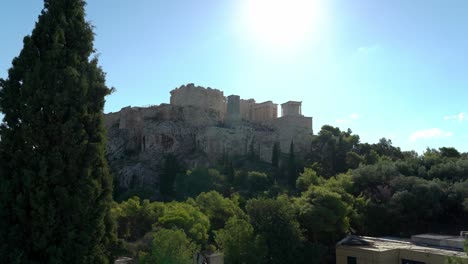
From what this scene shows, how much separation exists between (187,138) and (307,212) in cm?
3337

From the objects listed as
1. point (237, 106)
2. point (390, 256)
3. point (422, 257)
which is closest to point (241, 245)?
point (390, 256)

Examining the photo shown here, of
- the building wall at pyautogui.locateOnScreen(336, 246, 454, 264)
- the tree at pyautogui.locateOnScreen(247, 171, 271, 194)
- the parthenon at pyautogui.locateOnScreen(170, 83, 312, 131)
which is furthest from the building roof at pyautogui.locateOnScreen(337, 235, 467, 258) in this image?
the parthenon at pyautogui.locateOnScreen(170, 83, 312, 131)

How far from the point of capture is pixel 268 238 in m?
16.8

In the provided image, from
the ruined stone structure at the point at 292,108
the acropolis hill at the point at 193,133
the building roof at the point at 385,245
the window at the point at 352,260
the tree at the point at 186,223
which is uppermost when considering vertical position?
the ruined stone structure at the point at 292,108

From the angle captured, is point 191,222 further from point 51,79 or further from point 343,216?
point 51,79

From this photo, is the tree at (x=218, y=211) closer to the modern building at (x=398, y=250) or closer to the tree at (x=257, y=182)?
the modern building at (x=398, y=250)

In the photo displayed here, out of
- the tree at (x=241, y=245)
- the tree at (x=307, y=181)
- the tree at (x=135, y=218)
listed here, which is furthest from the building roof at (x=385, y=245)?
the tree at (x=307, y=181)

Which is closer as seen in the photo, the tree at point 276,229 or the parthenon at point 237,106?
the tree at point 276,229

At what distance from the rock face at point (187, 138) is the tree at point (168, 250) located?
31946mm

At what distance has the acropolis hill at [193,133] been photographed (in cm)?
4906

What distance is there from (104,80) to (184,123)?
42.2 meters

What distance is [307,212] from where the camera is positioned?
19.7 m

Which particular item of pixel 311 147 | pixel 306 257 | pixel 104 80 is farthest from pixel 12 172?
pixel 311 147

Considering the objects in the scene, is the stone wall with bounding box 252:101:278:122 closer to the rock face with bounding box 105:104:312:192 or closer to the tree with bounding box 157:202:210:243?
the rock face with bounding box 105:104:312:192
